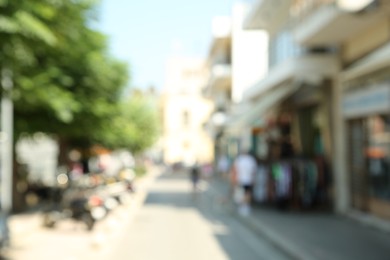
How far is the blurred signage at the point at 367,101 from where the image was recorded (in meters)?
14.4

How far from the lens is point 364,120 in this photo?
16.3 metres

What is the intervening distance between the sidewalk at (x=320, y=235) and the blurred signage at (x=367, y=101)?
2597 mm

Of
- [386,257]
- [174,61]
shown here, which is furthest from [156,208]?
[174,61]

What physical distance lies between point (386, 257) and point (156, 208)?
1192 centimetres

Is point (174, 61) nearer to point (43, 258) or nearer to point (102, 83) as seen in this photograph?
point (102, 83)

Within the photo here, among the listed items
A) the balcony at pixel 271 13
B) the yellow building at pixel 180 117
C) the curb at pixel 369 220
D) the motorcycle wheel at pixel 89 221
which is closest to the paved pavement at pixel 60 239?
the motorcycle wheel at pixel 89 221

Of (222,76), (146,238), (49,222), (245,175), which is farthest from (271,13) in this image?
(49,222)

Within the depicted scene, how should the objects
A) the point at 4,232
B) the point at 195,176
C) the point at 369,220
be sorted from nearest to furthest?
1. the point at 4,232
2. the point at 369,220
3. the point at 195,176

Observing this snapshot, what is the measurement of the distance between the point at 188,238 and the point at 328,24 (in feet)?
18.5

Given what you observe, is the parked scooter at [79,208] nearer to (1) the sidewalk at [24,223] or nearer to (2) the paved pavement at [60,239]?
(2) the paved pavement at [60,239]

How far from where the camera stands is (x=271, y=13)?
56.6 feet

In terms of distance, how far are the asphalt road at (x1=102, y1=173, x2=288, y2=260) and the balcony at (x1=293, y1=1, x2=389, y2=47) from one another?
489 cm

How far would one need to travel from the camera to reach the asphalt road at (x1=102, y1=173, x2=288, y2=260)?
11.1m

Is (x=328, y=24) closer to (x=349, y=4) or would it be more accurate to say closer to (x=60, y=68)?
(x=349, y=4)
